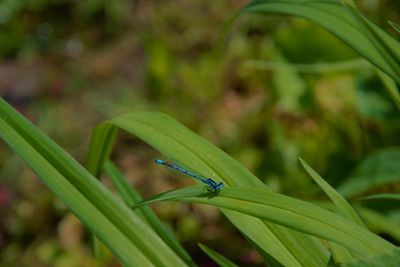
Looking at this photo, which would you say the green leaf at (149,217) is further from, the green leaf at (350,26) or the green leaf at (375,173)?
the green leaf at (375,173)

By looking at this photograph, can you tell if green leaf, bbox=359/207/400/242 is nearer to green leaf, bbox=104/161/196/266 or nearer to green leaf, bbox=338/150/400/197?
green leaf, bbox=338/150/400/197

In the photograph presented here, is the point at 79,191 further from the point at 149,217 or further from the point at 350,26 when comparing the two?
the point at 350,26

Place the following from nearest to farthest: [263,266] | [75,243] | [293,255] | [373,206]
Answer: [293,255]
[373,206]
[263,266]
[75,243]

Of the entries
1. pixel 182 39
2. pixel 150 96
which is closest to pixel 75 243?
pixel 150 96

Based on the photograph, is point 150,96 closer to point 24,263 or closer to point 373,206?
point 24,263

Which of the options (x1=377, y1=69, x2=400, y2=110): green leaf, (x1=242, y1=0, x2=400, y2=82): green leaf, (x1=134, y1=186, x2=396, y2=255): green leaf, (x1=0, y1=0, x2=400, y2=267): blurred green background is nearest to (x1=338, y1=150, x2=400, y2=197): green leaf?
(x1=0, y1=0, x2=400, y2=267): blurred green background

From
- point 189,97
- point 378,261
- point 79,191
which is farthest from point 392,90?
point 189,97
